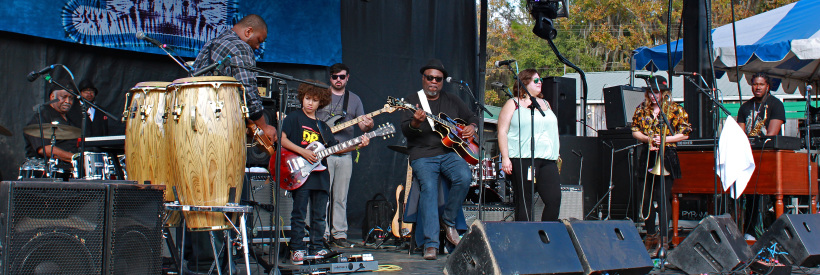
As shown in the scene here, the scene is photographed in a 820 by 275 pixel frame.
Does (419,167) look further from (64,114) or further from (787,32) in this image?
(787,32)

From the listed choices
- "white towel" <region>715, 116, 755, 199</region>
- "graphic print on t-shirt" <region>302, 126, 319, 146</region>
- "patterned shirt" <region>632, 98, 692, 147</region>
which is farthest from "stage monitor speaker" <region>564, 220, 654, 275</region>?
"graphic print on t-shirt" <region>302, 126, 319, 146</region>

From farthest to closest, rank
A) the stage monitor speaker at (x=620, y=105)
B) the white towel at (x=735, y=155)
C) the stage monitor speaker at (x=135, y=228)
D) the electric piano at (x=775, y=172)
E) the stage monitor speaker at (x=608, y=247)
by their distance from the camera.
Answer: the stage monitor speaker at (x=620, y=105), the electric piano at (x=775, y=172), the white towel at (x=735, y=155), the stage monitor speaker at (x=608, y=247), the stage monitor speaker at (x=135, y=228)

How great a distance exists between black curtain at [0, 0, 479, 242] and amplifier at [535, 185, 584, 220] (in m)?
1.78

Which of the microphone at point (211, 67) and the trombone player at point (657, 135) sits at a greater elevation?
the microphone at point (211, 67)

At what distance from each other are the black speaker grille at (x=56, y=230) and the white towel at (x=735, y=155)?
5.35m

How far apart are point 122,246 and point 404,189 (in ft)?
13.9

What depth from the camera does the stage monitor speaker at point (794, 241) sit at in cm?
581

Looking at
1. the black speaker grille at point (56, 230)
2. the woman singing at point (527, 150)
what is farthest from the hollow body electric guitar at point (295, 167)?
the black speaker grille at point (56, 230)

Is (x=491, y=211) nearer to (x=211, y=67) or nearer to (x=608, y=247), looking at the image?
(x=608, y=247)

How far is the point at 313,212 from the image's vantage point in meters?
5.99

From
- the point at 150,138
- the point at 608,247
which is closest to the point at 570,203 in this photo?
the point at 608,247

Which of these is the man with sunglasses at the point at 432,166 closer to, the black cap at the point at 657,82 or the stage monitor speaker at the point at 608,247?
the stage monitor speaker at the point at 608,247

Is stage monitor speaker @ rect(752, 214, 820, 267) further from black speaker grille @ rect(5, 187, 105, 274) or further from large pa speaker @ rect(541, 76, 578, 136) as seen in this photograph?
black speaker grille @ rect(5, 187, 105, 274)

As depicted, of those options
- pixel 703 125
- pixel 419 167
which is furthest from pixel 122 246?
pixel 703 125
